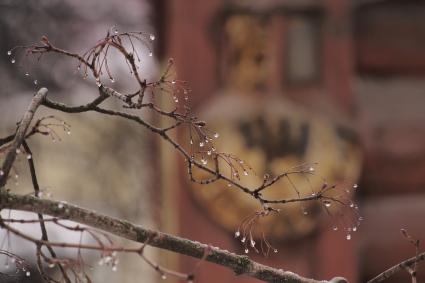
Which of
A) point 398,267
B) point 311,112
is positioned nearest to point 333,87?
point 311,112

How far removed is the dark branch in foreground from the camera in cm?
48

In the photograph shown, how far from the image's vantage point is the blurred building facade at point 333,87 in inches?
56.7

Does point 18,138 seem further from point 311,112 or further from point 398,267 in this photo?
point 311,112

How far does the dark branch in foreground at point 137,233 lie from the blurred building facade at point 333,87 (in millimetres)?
883

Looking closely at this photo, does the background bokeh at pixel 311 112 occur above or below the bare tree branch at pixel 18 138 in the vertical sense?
above

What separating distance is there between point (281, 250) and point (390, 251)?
0.72 ft

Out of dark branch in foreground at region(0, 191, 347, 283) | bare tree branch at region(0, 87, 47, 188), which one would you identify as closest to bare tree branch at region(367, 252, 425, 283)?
dark branch in foreground at region(0, 191, 347, 283)

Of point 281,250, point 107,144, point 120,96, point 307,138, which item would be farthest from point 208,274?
point 107,144

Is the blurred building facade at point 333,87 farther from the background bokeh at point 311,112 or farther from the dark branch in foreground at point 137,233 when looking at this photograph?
the dark branch in foreground at point 137,233

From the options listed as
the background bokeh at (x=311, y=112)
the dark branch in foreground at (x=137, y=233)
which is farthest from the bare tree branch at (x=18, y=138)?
the background bokeh at (x=311, y=112)

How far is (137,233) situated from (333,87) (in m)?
1.03

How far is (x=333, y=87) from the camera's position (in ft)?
4.90

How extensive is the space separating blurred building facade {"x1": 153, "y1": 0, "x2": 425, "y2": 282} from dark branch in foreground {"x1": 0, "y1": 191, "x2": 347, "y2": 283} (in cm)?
88

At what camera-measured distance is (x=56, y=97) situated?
2404 mm
